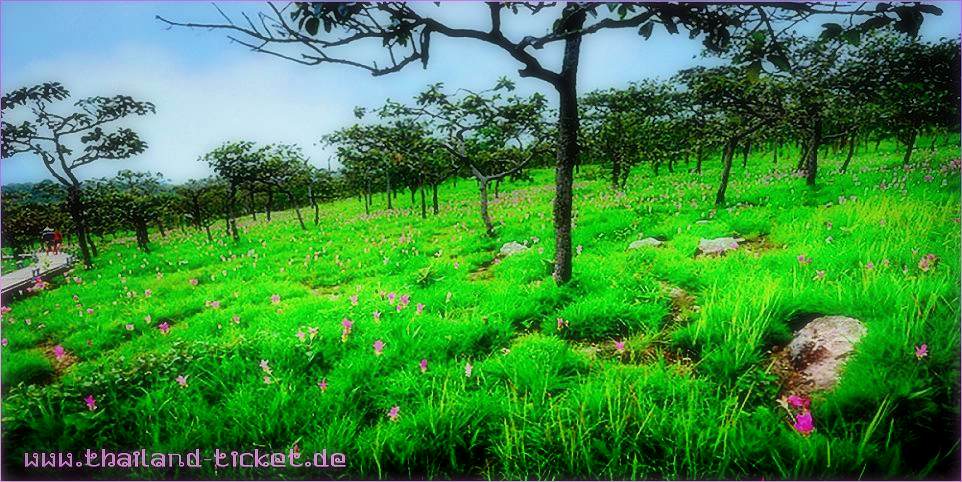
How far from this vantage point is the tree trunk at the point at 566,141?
4.77 m

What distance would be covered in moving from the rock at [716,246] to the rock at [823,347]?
3.03 metres

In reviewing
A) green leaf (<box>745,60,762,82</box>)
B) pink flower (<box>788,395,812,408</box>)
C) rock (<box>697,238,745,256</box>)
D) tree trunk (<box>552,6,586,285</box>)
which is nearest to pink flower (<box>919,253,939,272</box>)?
rock (<box>697,238,745,256</box>)

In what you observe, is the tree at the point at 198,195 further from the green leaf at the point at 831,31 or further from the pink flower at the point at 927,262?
the pink flower at the point at 927,262

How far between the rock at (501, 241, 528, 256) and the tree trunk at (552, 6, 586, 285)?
2.80m

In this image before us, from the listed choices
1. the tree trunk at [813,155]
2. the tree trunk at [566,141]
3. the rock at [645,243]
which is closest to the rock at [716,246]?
the rock at [645,243]

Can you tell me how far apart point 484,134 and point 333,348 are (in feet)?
28.6

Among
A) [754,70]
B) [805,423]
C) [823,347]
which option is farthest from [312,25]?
[823,347]

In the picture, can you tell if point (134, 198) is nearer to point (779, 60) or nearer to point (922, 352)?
point (779, 60)

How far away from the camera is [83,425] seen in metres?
2.89

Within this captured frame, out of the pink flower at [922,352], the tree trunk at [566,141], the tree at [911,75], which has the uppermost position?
the tree at [911,75]

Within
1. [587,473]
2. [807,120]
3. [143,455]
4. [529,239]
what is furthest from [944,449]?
[807,120]

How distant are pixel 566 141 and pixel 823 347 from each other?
333cm

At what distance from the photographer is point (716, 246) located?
637 centimetres

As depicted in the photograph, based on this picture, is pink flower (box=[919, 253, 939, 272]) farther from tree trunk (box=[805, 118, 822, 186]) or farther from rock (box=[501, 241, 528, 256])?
tree trunk (box=[805, 118, 822, 186])
